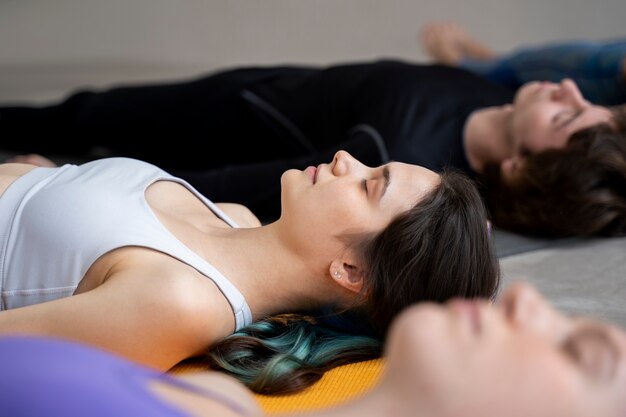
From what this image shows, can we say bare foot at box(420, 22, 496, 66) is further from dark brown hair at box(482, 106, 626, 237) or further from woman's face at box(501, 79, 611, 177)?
dark brown hair at box(482, 106, 626, 237)

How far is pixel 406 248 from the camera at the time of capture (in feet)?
3.95

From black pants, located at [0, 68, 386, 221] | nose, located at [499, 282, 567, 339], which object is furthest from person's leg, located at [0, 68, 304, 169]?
nose, located at [499, 282, 567, 339]

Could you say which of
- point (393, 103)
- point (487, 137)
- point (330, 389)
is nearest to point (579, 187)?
point (487, 137)

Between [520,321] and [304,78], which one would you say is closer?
[520,321]

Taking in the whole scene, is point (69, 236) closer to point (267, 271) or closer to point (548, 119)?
point (267, 271)

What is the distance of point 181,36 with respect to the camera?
3.68 meters

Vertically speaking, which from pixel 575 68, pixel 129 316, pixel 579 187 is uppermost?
pixel 129 316

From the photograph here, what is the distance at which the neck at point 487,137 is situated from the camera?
2104 millimetres

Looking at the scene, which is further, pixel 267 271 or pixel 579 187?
pixel 579 187

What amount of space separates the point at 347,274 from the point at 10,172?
0.62 meters

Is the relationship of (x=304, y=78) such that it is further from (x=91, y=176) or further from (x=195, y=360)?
(x=195, y=360)

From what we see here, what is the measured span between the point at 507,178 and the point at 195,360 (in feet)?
3.48

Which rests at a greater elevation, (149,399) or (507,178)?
(149,399)

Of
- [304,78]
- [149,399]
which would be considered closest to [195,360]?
[149,399]
